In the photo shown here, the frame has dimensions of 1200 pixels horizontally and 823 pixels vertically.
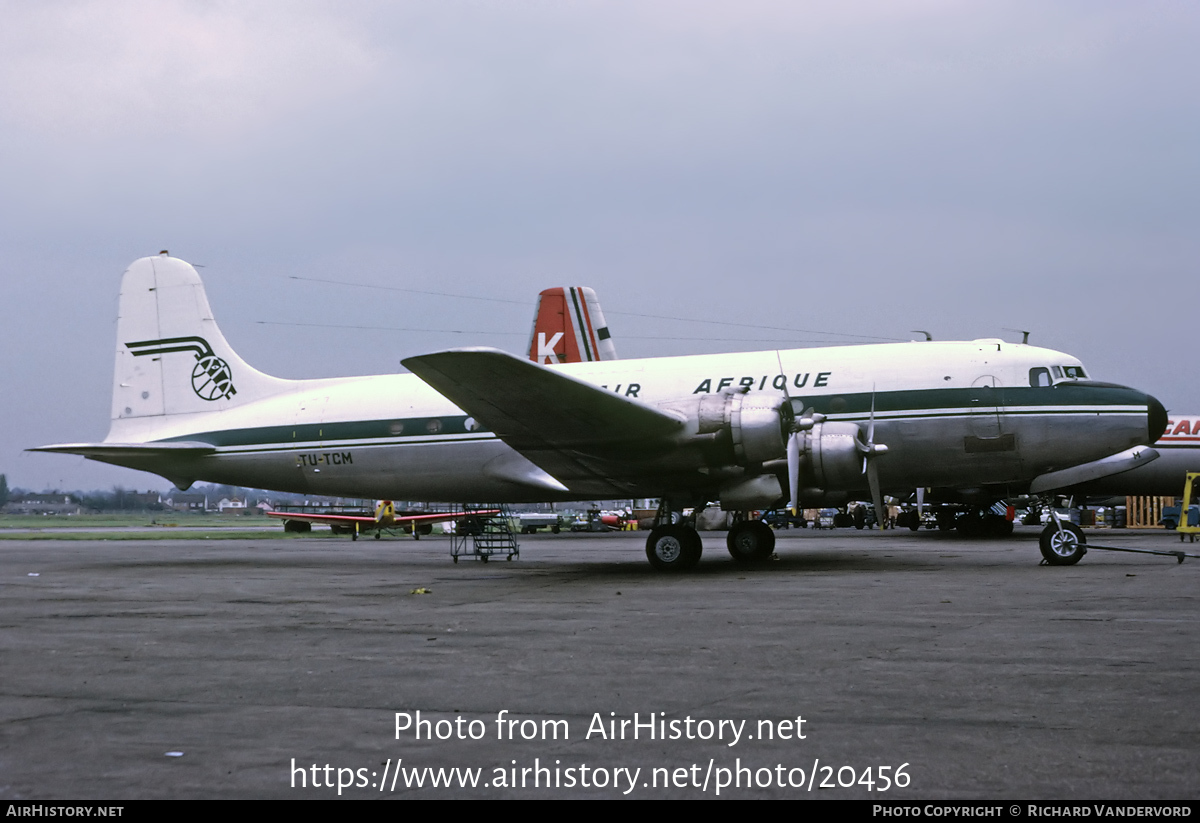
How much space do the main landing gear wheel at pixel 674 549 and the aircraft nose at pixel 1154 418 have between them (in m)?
8.23

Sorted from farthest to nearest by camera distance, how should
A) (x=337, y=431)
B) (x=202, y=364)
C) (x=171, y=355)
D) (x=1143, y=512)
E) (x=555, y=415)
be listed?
1. (x=1143, y=512)
2. (x=171, y=355)
3. (x=202, y=364)
4. (x=337, y=431)
5. (x=555, y=415)

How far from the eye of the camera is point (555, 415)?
16.5 m

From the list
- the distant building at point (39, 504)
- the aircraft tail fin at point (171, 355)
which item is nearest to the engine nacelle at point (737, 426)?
the aircraft tail fin at point (171, 355)

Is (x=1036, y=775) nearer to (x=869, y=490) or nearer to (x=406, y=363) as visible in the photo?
(x=406, y=363)

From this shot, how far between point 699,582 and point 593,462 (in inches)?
142

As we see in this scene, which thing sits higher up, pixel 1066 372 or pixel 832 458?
pixel 1066 372

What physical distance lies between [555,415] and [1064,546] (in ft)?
29.0

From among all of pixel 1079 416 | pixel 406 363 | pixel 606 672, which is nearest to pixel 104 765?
pixel 606 672

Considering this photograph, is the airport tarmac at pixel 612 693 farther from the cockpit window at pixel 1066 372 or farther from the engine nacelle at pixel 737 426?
the cockpit window at pixel 1066 372

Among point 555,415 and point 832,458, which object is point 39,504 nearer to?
point 555,415

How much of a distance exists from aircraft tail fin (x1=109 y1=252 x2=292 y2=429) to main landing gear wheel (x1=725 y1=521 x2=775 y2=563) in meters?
10.8

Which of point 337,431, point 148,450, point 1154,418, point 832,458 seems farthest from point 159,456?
point 1154,418

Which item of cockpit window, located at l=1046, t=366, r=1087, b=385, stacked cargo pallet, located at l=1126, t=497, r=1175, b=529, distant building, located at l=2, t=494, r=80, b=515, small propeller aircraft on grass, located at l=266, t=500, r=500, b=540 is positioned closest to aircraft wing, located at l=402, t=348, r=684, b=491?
cockpit window, located at l=1046, t=366, r=1087, b=385

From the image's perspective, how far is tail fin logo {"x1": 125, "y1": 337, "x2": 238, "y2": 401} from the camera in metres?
23.5
